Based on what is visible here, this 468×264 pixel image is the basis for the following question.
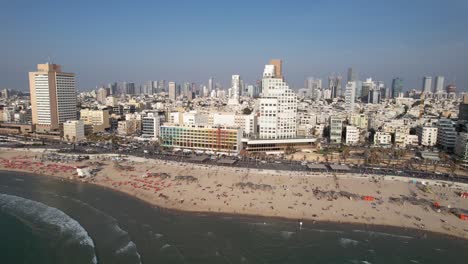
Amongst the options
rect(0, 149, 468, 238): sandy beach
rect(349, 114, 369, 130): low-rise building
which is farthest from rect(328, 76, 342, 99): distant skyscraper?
rect(0, 149, 468, 238): sandy beach

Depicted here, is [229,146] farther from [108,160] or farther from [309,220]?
[309,220]

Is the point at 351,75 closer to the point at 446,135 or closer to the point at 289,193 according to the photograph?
the point at 446,135

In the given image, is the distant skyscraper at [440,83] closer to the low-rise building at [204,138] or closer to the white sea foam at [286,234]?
the low-rise building at [204,138]

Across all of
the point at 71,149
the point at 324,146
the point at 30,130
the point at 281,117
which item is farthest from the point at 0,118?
the point at 324,146

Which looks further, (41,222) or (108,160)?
(108,160)

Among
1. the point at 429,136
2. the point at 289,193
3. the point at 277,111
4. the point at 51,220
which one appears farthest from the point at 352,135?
the point at 51,220

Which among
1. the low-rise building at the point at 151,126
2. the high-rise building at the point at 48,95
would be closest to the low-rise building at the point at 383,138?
the low-rise building at the point at 151,126

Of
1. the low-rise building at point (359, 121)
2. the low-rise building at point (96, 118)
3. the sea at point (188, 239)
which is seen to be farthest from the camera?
the low-rise building at point (96, 118)
